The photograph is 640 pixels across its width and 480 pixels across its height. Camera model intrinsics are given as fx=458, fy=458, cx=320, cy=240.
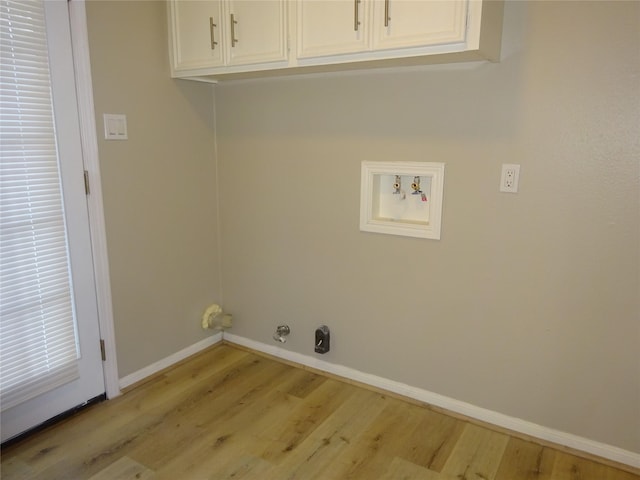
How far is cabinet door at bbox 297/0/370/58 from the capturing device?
1.83 metres

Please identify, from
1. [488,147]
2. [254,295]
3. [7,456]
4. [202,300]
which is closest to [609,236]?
[488,147]

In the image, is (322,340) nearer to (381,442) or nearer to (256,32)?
(381,442)

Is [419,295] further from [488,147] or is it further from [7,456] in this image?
[7,456]

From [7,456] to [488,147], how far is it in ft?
8.00

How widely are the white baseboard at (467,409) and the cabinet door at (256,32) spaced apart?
5.44 feet

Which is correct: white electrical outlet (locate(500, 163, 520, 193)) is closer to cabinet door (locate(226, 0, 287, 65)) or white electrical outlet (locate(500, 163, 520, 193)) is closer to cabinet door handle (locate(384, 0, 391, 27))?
cabinet door handle (locate(384, 0, 391, 27))

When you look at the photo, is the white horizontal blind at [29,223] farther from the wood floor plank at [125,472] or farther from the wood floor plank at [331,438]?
the wood floor plank at [331,438]

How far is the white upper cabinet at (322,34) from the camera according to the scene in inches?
65.6

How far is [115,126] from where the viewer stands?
223 centimetres

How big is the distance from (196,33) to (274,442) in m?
1.99

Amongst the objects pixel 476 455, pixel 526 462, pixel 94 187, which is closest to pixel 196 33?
pixel 94 187

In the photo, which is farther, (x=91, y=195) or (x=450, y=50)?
(x=91, y=195)

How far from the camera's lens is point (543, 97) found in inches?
72.4

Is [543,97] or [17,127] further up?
[543,97]
